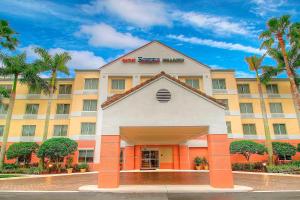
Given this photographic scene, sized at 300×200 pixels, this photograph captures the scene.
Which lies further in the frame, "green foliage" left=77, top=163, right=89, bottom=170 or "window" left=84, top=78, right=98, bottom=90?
"window" left=84, top=78, right=98, bottom=90

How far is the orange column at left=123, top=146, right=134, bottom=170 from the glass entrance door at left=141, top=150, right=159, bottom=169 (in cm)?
155

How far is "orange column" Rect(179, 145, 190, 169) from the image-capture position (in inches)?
1067

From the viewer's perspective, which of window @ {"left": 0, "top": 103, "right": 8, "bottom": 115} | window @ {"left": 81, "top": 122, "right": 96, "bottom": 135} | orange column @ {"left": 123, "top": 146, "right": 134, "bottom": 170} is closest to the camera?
orange column @ {"left": 123, "top": 146, "right": 134, "bottom": 170}

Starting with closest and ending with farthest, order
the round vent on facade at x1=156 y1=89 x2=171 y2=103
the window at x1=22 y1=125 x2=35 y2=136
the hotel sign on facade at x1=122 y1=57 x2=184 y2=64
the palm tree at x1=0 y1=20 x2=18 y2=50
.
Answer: the round vent on facade at x1=156 y1=89 x2=171 y2=103 → the palm tree at x1=0 y1=20 x2=18 y2=50 → the window at x1=22 y1=125 x2=35 y2=136 → the hotel sign on facade at x1=122 y1=57 x2=184 y2=64

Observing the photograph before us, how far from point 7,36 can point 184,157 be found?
25.8m

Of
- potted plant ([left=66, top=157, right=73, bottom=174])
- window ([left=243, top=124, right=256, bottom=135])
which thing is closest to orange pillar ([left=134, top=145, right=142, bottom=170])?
potted plant ([left=66, top=157, right=73, bottom=174])

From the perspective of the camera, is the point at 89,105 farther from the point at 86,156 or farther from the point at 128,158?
the point at 128,158

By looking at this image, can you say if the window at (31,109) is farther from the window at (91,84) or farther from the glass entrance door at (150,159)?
the glass entrance door at (150,159)

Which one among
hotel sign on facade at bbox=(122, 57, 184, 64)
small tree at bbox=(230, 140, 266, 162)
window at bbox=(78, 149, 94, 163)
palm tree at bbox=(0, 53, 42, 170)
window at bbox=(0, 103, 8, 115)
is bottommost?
window at bbox=(78, 149, 94, 163)

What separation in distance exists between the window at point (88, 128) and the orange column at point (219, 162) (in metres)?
20.9

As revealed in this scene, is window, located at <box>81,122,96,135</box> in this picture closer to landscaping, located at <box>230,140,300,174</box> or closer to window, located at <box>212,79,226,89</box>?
landscaping, located at <box>230,140,300,174</box>

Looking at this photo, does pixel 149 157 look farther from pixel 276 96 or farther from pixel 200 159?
pixel 276 96

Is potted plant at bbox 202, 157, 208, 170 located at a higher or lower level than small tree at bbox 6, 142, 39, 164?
lower

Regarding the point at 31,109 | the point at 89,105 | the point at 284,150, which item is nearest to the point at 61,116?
the point at 89,105
